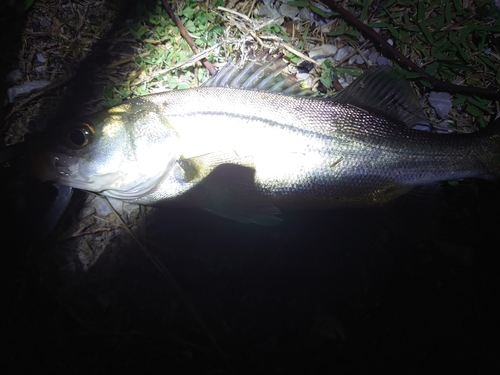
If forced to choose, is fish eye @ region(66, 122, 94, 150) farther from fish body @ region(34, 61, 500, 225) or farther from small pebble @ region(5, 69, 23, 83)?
small pebble @ region(5, 69, 23, 83)

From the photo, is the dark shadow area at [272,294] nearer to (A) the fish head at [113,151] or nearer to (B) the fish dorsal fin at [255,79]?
(A) the fish head at [113,151]

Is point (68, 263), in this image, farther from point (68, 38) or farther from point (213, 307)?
point (68, 38)

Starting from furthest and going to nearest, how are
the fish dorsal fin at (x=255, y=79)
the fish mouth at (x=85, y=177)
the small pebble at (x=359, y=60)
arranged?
1. the small pebble at (x=359, y=60)
2. the fish dorsal fin at (x=255, y=79)
3. the fish mouth at (x=85, y=177)

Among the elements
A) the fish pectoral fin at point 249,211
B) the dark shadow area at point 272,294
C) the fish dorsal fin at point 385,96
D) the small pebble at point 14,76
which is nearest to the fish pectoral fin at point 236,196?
the fish pectoral fin at point 249,211

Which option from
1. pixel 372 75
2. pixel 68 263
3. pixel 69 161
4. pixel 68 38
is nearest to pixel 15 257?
pixel 68 263

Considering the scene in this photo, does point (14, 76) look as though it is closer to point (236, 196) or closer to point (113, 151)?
point (113, 151)

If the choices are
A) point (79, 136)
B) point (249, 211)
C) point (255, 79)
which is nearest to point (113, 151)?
point (79, 136)

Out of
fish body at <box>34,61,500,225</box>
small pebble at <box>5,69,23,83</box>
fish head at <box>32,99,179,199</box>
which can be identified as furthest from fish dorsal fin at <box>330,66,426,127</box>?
small pebble at <box>5,69,23,83</box>
